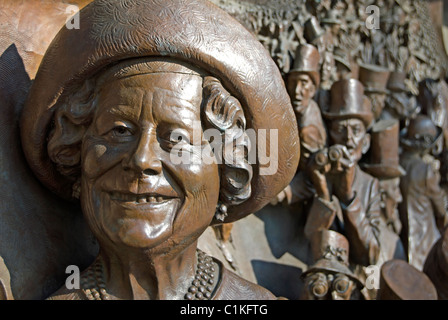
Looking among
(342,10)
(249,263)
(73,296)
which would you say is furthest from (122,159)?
(342,10)

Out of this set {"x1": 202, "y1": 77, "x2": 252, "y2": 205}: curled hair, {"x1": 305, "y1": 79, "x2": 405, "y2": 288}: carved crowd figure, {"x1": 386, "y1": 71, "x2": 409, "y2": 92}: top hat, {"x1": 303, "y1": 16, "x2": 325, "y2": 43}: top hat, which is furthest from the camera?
{"x1": 386, "y1": 71, "x2": 409, "y2": 92}: top hat

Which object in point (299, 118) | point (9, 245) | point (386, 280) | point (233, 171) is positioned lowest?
point (386, 280)

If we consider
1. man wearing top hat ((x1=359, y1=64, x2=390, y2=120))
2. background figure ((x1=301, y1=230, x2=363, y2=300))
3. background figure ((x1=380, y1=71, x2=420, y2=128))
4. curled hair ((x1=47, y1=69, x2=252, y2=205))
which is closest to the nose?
curled hair ((x1=47, y1=69, x2=252, y2=205))

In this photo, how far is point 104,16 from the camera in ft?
5.85

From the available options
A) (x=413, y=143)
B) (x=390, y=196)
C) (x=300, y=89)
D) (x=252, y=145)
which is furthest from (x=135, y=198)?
(x=413, y=143)

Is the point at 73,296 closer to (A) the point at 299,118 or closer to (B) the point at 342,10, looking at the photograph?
(A) the point at 299,118

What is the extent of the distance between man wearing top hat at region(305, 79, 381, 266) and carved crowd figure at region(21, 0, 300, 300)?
1.13 meters

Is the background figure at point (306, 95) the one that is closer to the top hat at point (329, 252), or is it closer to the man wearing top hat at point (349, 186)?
the man wearing top hat at point (349, 186)

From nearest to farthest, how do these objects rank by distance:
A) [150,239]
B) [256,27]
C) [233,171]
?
[150,239], [233,171], [256,27]

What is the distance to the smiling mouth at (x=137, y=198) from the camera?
5.62 feet

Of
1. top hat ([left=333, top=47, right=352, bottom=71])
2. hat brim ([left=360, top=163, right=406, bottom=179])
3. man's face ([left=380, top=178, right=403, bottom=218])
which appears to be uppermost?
top hat ([left=333, top=47, right=352, bottom=71])

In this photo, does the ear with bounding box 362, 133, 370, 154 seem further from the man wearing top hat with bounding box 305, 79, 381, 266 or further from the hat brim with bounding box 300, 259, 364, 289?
the hat brim with bounding box 300, 259, 364, 289

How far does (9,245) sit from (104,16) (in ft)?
2.87

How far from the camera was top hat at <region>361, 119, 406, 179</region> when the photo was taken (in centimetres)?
355
